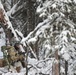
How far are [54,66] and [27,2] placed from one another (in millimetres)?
5611

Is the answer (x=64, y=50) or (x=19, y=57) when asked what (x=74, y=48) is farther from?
(x=19, y=57)

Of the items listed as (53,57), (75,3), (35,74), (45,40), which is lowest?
(35,74)

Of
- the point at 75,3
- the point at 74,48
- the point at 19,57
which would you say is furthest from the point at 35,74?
the point at 75,3

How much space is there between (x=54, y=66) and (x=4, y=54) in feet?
8.77

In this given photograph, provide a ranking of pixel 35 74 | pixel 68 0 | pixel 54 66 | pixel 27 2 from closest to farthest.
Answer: pixel 68 0 < pixel 54 66 < pixel 35 74 < pixel 27 2

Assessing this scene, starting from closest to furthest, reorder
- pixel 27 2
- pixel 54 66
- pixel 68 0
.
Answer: pixel 68 0, pixel 54 66, pixel 27 2

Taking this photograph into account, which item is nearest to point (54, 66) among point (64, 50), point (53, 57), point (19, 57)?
point (53, 57)

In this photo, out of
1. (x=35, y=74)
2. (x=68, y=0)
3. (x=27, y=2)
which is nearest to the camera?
(x=68, y=0)

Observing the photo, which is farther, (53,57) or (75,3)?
(53,57)

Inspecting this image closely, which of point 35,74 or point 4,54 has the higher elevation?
point 4,54

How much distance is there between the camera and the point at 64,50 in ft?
40.1

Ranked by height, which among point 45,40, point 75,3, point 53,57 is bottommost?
point 53,57

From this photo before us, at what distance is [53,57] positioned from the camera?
43.1 feet

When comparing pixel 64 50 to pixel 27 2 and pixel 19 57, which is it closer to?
pixel 19 57
